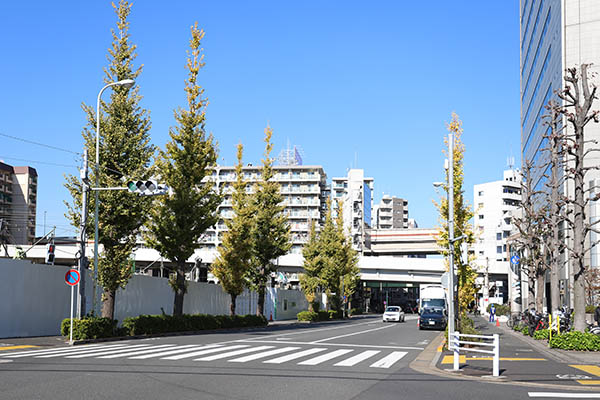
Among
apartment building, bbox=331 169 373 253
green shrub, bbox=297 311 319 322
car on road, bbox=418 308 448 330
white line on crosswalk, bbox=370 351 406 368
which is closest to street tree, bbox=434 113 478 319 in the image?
car on road, bbox=418 308 448 330

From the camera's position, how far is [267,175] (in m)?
49.0

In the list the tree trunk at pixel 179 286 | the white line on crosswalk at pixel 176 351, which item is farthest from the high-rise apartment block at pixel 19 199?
the white line on crosswalk at pixel 176 351

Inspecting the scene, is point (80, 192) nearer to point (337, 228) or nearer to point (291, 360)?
point (291, 360)

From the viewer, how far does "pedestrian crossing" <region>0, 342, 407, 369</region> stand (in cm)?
1794

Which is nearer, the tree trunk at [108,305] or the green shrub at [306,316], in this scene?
the tree trunk at [108,305]

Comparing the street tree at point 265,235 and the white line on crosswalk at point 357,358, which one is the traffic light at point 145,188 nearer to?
the white line on crosswalk at point 357,358

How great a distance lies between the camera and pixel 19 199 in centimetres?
11275

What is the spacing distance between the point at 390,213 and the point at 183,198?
145693 millimetres

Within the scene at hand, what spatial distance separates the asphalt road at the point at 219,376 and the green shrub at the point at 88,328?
92.8 inches

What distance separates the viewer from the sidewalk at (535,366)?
14.6 m

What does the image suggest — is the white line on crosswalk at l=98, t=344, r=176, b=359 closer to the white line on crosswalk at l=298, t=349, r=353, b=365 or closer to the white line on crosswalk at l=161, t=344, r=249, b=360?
the white line on crosswalk at l=161, t=344, r=249, b=360

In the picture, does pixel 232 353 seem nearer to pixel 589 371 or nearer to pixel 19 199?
pixel 589 371

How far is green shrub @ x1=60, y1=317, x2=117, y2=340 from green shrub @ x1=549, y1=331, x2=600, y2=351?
1772 cm

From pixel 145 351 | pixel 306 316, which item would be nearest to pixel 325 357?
pixel 145 351
